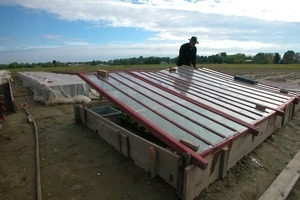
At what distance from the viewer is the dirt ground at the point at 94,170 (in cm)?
339

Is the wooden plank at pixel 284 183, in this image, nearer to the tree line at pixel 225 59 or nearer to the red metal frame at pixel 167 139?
the red metal frame at pixel 167 139

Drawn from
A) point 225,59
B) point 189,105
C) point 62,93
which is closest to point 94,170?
point 189,105

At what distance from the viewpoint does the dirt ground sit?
3.39m

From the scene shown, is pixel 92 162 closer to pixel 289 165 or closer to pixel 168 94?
pixel 168 94

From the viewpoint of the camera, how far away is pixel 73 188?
11.6ft

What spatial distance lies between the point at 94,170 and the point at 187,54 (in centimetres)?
598

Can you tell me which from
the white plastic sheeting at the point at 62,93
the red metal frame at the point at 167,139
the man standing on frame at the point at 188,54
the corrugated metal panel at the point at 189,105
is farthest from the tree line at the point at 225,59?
the red metal frame at the point at 167,139

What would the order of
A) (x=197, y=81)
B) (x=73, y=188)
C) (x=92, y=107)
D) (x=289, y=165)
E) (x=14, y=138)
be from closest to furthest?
(x=73, y=188) → (x=289, y=165) → (x=14, y=138) → (x=92, y=107) → (x=197, y=81)

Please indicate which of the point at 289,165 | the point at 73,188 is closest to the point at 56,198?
the point at 73,188

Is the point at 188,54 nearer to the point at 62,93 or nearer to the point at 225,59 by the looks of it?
the point at 62,93

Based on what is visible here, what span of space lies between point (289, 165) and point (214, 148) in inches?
79.9

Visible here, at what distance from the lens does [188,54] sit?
8.62 meters

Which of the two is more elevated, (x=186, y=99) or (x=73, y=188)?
(x=186, y=99)

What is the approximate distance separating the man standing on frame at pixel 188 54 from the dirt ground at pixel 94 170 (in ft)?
13.6
